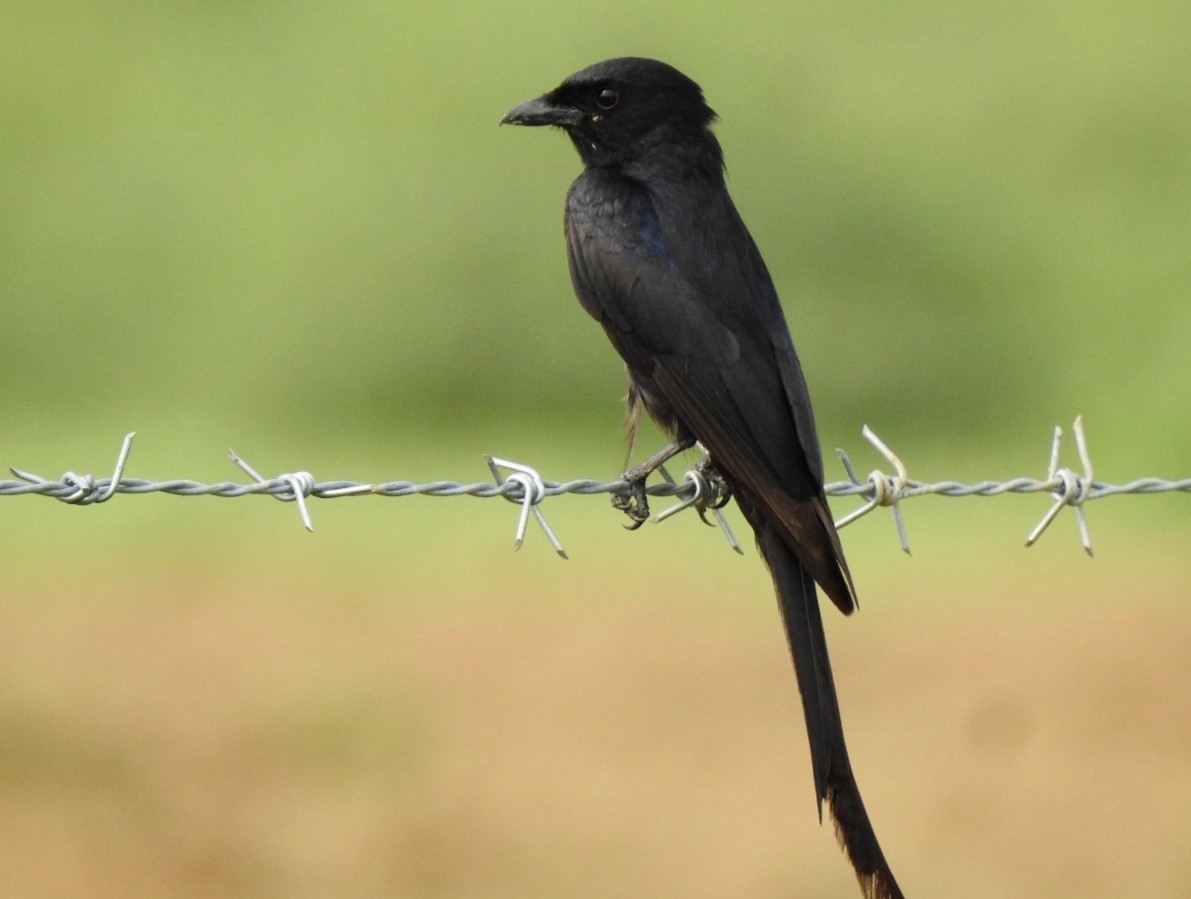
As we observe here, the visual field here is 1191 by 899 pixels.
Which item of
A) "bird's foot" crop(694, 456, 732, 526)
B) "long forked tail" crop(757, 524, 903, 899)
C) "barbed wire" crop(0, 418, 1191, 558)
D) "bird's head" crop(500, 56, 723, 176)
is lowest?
"long forked tail" crop(757, 524, 903, 899)

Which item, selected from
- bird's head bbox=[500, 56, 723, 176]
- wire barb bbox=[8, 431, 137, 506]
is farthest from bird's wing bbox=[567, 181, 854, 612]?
wire barb bbox=[8, 431, 137, 506]

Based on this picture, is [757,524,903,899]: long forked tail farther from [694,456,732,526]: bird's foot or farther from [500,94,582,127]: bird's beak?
[500,94,582,127]: bird's beak

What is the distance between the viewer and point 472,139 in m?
14.9

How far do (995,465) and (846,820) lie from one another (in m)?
8.44

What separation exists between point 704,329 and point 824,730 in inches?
47.7

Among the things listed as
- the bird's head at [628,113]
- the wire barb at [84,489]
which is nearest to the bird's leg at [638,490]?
the bird's head at [628,113]

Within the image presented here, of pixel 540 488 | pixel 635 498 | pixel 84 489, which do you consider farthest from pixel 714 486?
pixel 84 489

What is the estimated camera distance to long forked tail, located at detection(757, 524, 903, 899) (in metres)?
4.91

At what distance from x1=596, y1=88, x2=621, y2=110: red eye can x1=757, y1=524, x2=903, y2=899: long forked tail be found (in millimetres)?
1659

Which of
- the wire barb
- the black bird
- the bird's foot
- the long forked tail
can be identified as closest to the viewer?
the wire barb

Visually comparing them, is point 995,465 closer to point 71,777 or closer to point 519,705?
point 519,705

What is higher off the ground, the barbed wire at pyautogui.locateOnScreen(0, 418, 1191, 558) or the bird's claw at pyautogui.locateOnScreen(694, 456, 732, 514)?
the bird's claw at pyautogui.locateOnScreen(694, 456, 732, 514)

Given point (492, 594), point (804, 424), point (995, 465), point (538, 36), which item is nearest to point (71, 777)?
point (492, 594)

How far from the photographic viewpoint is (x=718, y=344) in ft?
18.3
